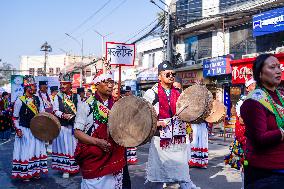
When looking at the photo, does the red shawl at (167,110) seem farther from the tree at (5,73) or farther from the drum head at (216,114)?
the tree at (5,73)

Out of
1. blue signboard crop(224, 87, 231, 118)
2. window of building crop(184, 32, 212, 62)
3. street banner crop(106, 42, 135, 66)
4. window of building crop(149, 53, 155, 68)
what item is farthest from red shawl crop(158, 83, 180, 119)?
window of building crop(149, 53, 155, 68)

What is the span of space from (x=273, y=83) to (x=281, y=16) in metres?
15.3

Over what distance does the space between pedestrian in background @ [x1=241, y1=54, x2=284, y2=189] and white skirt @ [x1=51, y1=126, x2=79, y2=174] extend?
5575 mm

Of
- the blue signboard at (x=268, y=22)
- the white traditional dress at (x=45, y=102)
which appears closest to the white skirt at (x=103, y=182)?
the white traditional dress at (x=45, y=102)

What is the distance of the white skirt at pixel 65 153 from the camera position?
7.94 meters

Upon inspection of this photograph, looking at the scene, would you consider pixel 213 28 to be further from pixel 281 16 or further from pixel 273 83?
pixel 273 83

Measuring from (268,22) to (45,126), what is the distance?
13.7 metres

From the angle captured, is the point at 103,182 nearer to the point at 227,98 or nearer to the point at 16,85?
the point at 227,98

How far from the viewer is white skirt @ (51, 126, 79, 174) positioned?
7.94 meters

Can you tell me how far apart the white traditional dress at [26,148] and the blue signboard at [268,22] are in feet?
42.8

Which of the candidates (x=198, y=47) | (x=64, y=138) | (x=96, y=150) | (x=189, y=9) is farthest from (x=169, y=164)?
(x=189, y=9)

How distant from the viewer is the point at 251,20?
1977 centimetres

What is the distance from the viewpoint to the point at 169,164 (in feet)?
17.1

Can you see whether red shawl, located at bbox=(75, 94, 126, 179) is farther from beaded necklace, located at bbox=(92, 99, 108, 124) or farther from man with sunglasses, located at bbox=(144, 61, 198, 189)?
man with sunglasses, located at bbox=(144, 61, 198, 189)
